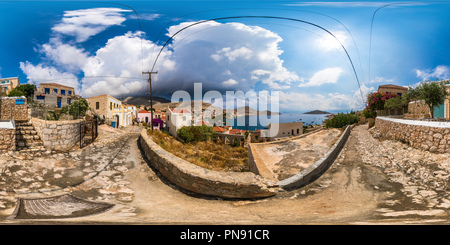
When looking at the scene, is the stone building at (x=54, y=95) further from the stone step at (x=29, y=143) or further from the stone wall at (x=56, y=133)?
the stone step at (x=29, y=143)

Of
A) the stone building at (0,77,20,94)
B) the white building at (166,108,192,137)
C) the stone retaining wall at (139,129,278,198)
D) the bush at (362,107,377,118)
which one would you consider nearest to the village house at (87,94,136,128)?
the stone building at (0,77,20,94)

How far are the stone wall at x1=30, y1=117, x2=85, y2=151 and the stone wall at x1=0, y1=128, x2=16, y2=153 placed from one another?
0.51m

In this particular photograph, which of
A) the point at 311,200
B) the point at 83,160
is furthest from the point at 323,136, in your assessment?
the point at 83,160

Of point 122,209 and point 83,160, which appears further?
point 83,160

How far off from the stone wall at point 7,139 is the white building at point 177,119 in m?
6.90

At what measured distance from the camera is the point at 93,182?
11.8 feet

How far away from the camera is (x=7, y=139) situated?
4.01 m

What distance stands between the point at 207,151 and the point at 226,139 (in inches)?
136

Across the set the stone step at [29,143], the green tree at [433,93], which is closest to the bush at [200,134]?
the stone step at [29,143]

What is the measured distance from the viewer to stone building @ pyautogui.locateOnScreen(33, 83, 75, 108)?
4916 mm

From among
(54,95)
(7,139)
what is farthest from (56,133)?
(54,95)

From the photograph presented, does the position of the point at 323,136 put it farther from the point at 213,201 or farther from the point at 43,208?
the point at 43,208

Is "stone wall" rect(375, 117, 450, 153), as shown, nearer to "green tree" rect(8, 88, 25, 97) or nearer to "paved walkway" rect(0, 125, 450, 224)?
"paved walkway" rect(0, 125, 450, 224)

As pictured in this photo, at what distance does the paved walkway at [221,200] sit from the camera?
2316mm
